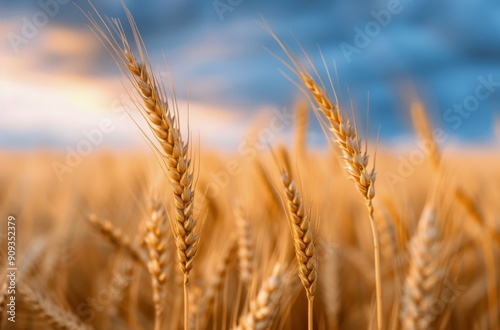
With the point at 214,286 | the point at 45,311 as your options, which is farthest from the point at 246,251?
the point at 45,311

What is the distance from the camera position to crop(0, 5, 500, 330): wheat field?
2.99 ft

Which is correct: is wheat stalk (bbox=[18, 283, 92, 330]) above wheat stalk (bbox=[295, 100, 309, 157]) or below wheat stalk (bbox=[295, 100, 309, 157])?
below

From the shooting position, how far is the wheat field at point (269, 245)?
2.99 ft

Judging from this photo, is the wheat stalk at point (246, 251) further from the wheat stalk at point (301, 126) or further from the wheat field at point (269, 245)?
the wheat stalk at point (301, 126)

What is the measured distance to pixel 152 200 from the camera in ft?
3.92

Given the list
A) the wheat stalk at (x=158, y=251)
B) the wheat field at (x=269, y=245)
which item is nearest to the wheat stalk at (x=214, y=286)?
the wheat field at (x=269, y=245)

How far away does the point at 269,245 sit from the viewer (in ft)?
5.48

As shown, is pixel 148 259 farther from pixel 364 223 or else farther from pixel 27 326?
pixel 364 223

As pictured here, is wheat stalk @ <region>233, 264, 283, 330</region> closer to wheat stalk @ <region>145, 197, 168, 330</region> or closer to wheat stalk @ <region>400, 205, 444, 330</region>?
wheat stalk @ <region>145, 197, 168, 330</region>

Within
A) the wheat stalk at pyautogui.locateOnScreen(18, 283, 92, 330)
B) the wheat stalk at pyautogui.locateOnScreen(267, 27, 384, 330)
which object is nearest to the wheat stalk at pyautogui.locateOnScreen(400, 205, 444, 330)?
the wheat stalk at pyautogui.locateOnScreen(267, 27, 384, 330)

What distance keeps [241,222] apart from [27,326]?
3.87 ft

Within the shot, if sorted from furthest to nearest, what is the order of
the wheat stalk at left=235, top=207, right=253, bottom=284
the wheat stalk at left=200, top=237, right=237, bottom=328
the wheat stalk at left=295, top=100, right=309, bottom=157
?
the wheat stalk at left=295, top=100, right=309, bottom=157
the wheat stalk at left=235, top=207, right=253, bottom=284
the wheat stalk at left=200, top=237, right=237, bottom=328

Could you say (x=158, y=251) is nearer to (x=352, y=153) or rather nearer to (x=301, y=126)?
(x=352, y=153)

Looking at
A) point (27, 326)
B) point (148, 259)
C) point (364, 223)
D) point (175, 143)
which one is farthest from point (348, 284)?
point (175, 143)
